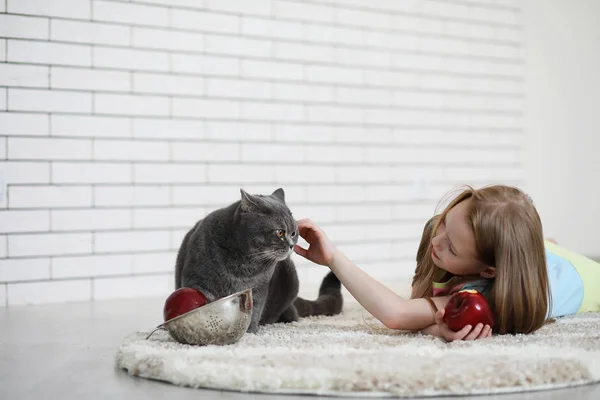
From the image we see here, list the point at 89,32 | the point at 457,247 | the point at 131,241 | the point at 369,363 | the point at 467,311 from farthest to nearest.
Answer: the point at 131,241 → the point at 89,32 → the point at 457,247 → the point at 467,311 → the point at 369,363

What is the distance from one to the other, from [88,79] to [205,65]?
0.52 metres

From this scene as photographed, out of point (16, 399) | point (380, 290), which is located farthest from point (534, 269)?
point (16, 399)

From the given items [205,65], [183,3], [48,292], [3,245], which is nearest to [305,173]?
[205,65]

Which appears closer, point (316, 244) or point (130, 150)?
point (316, 244)

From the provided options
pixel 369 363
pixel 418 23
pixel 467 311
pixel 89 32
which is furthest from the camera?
pixel 418 23

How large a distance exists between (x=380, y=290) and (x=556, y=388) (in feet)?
1.74

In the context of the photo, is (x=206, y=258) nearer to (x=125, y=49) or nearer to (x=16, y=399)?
(x=16, y=399)

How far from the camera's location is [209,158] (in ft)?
10.2

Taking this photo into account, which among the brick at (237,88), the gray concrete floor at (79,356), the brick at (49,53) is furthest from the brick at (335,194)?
the brick at (49,53)

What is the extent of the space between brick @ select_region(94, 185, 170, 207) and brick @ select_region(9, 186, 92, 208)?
49 mm

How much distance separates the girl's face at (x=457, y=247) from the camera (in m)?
1.85

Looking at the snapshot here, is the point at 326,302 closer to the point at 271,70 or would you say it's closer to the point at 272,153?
the point at 272,153

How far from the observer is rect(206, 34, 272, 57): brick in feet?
10.3

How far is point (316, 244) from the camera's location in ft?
6.39
